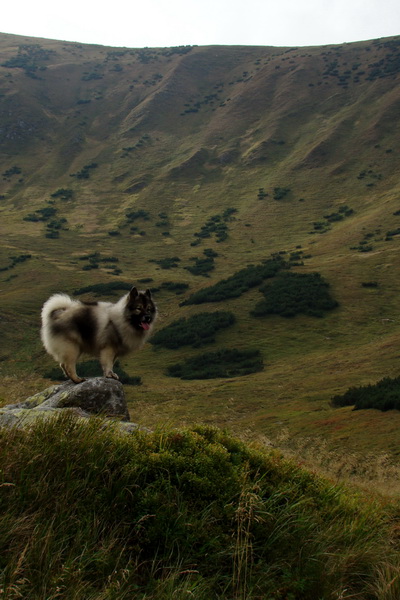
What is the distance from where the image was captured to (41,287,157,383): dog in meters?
9.09

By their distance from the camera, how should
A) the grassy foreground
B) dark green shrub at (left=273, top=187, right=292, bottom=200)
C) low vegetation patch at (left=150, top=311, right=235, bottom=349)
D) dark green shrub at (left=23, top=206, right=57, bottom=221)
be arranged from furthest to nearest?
dark green shrub at (left=273, top=187, right=292, bottom=200) < dark green shrub at (left=23, top=206, right=57, bottom=221) < low vegetation patch at (left=150, top=311, right=235, bottom=349) < the grassy foreground

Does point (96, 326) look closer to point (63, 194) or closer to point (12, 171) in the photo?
point (63, 194)

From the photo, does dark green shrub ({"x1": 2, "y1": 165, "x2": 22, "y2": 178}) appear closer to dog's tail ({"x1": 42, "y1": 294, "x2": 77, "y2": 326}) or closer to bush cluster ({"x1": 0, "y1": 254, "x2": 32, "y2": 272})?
bush cluster ({"x1": 0, "y1": 254, "x2": 32, "y2": 272})

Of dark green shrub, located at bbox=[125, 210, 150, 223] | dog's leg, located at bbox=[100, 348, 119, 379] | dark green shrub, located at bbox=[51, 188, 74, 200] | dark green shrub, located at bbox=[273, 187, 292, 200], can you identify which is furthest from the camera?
dark green shrub, located at bbox=[51, 188, 74, 200]

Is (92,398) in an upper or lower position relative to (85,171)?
lower

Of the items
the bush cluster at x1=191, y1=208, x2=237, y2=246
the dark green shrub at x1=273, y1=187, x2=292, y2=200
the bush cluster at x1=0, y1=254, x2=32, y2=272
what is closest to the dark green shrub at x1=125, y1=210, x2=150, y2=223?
the bush cluster at x1=191, y1=208, x2=237, y2=246

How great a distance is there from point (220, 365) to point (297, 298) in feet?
45.0

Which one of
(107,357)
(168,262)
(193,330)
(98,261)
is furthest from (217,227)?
(107,357)

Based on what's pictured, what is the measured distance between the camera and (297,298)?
4431 centimetres

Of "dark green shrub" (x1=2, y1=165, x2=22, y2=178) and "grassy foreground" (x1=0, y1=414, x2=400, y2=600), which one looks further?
"dark green shrub" (x1=2, y1=165, x2=22, y2=178)

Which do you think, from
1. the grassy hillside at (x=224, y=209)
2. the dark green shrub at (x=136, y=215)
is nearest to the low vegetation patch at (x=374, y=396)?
the grassy hillside at (x=224, y=209)

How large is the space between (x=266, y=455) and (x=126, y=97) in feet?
628

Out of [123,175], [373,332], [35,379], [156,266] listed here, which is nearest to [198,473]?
[35,379]

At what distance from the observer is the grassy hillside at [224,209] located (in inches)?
1069
